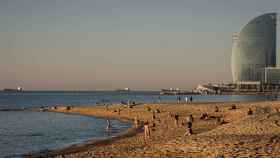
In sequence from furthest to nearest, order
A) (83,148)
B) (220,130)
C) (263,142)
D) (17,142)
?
(17,142) → (83,148) → (220,130) → (263,142)

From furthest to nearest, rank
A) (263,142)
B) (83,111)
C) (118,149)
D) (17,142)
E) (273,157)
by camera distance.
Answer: (83,111), (17,142), (118,149), (263,142), (273,157)

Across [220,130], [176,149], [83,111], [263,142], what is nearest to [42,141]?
[220,130]

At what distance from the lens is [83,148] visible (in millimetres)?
27016

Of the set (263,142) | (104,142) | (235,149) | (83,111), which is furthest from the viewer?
(83,111)

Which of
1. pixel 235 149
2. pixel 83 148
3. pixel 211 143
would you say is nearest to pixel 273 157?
pixel 235 149

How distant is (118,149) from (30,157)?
5069 millimetres

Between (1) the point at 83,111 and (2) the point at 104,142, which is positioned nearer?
(2) the point at 104,142

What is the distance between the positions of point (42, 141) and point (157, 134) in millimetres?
8476

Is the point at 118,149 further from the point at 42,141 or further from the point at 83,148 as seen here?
the point at 42,141

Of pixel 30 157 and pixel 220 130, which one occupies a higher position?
pixel 220 130

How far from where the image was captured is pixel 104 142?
30234 millimetres

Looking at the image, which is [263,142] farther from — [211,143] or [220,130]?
[220,130]

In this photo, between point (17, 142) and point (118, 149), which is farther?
point (17, 142)

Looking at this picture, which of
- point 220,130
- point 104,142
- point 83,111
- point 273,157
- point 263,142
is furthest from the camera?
point 83,111
